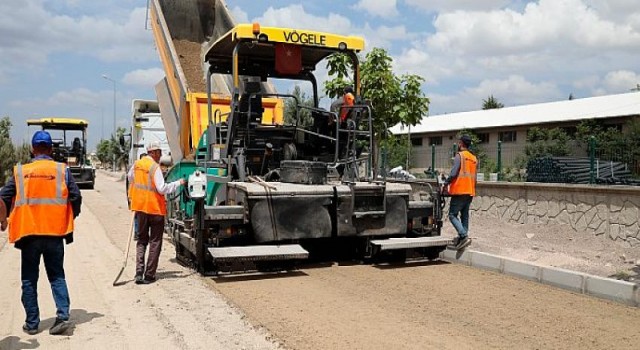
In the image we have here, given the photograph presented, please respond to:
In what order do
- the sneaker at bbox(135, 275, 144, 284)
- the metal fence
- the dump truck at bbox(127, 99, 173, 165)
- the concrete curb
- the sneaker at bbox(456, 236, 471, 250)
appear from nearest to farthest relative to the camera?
the concrete curb → the sneaker at bbox(135, 275, 144, 284) → the sneaker at bbox(456, 236, 471, 250) → the metal fence → the dump truck at bbox(127, 99, 173, 165)

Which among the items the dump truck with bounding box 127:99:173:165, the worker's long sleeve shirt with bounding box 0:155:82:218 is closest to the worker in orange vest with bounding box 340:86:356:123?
the worker's long sleeve shirt with bounding box 0:155:82:218

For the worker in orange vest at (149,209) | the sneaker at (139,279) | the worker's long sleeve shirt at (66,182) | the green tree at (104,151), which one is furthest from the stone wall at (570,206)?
the green tree at (104,151)

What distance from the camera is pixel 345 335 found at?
15.4 feet

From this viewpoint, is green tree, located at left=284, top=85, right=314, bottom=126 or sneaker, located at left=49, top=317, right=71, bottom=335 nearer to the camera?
sneaker, located at left=49, top=317, right=71, bottom=335

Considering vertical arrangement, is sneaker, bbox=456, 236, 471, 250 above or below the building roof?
below

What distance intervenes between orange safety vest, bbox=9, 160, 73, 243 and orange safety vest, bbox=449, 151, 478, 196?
16.6 feet

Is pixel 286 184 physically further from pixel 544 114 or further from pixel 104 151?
pixel 104 151

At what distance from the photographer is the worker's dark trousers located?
676cm

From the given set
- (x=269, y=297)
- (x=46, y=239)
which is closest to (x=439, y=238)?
(x=269, y=297)

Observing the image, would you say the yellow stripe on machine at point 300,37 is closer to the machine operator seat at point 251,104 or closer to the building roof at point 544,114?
the machine operator seat at point 251,104

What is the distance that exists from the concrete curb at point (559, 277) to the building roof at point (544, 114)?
48.4ft

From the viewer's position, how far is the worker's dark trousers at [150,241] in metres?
6.76

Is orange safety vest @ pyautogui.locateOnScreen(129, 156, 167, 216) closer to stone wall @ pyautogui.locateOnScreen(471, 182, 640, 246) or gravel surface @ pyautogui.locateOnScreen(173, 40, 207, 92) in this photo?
gravel surface @ pyautogui.locateOnScreen(173, 40, 207, 92)

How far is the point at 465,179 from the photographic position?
8.21 meters
